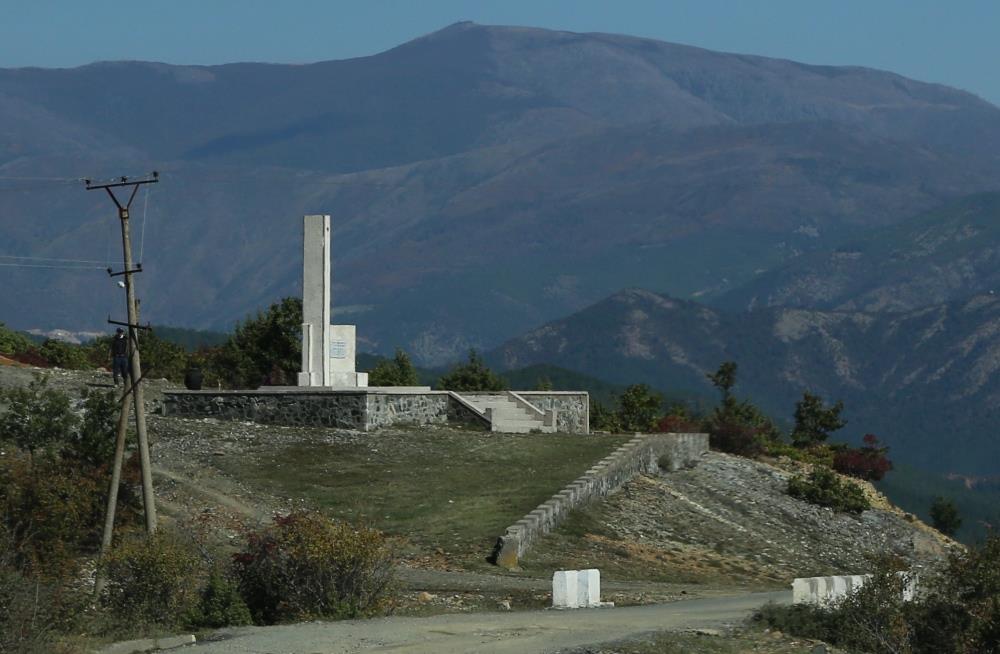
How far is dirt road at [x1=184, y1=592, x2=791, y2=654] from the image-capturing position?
1089 inches

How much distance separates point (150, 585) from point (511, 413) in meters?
28.0

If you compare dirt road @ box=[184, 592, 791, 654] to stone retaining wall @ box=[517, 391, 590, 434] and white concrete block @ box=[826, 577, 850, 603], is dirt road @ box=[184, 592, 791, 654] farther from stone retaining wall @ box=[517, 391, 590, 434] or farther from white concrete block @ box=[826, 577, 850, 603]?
stone retaining wall @ box=[517, 391, 590, 434]

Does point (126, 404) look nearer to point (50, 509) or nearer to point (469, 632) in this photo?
point (50, 509)

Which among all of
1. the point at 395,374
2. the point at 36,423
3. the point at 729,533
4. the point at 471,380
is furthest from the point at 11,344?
the point at 729,533

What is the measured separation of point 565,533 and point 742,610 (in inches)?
440

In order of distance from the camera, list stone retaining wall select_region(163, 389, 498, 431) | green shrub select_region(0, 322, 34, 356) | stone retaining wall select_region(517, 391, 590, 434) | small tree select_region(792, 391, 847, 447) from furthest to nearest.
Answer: small tree select_region(792, 391, 847, 447) → green shrub select_region(0, 322, 34, 356) → stone retaining wall select_region(517, 391, 590, 434) → stone retaining wall select_region(163, 389, 498, 431)

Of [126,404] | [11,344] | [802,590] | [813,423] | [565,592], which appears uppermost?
[11,344]

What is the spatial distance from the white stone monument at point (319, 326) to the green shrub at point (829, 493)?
13.0 m

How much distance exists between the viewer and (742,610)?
32.7 metres

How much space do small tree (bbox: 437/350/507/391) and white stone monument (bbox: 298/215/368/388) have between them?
13049 mm

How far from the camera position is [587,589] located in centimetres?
3350

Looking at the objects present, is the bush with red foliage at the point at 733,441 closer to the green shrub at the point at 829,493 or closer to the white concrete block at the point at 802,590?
the green shrub at the point at 829,493

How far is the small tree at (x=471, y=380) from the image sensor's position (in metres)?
71.2

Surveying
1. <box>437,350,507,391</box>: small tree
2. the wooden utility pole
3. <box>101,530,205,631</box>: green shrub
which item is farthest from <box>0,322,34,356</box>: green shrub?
<box>101,530,205,631</box>: green shrub
